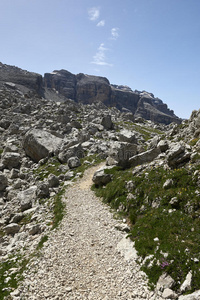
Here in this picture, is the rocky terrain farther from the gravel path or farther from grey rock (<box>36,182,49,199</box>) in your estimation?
the gravel path

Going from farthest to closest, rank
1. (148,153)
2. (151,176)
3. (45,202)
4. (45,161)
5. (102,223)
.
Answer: (45,161) < (148,153) < (45,202) < (151,176) < (102,223)

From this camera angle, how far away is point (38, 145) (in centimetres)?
4994


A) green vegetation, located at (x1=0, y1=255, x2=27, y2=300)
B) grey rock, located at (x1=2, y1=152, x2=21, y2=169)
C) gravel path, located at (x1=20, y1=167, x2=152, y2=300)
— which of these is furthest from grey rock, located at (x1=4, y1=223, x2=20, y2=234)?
grey rock, located at (x1=2, y1=152, x2=21, y2=169)

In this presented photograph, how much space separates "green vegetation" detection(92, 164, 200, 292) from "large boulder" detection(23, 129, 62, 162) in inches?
1146

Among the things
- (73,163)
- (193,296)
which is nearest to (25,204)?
(73,163)

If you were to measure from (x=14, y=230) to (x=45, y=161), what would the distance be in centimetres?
2428

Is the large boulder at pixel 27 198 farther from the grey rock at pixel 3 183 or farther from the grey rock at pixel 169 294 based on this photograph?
the grey rock at pixel 169 294

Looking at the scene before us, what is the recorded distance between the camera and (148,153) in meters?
31.3

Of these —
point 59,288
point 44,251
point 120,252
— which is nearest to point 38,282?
point 59,288

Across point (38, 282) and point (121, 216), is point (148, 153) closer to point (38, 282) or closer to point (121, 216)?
point (121, 216)

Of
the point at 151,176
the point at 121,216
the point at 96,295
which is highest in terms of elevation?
the point at 151,176

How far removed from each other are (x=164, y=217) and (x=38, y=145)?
131 ft

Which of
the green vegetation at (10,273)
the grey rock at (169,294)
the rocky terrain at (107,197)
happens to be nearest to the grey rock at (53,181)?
the rocky terrain at (107,197)

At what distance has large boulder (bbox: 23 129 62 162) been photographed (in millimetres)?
49812
